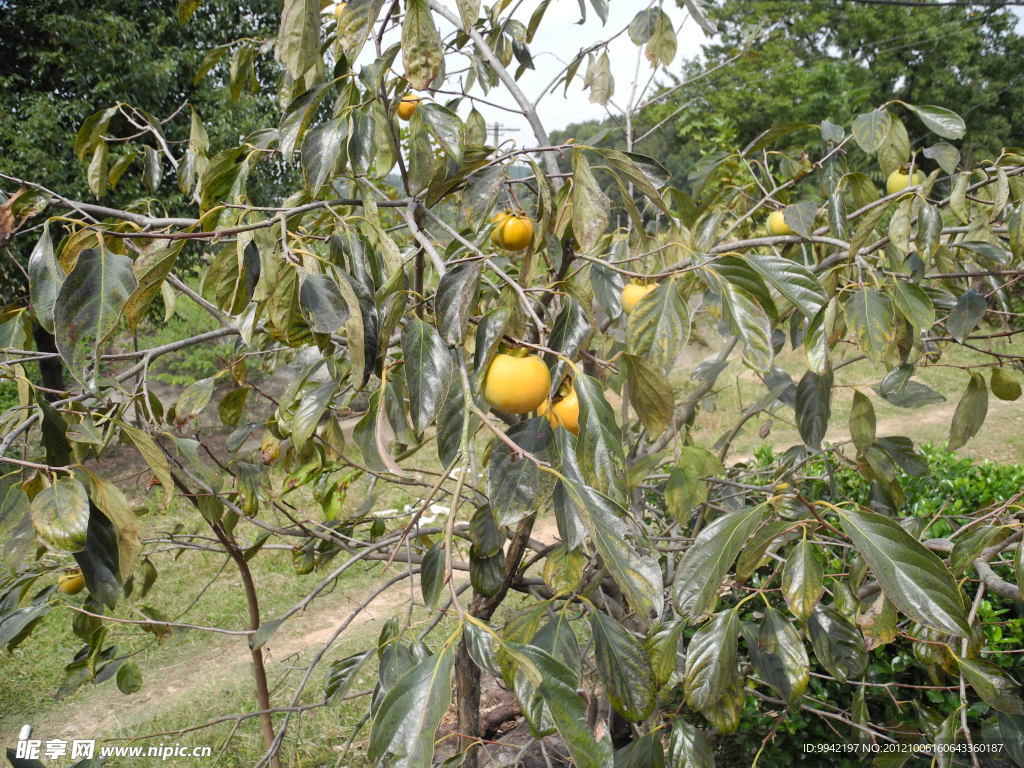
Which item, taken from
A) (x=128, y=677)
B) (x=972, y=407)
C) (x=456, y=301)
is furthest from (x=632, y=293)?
(x=128, y=677)

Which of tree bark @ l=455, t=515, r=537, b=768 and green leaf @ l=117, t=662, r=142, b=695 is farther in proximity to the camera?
green leaf @ l=117, t=662, r=142, b=695

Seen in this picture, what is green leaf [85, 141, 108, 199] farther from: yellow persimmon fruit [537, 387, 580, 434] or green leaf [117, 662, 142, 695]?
yellow persimmon fruit [537, 387, 580, 434]

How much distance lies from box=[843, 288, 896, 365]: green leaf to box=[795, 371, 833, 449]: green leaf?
0.35 m

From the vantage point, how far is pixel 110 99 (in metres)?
5.44

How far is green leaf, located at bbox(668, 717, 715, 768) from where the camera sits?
115 centimetres

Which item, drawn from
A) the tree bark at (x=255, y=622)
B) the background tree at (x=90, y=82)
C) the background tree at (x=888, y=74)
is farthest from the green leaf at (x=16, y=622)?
the background tree at (x=888, y=74)

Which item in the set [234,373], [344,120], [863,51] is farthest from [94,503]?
[863,51]

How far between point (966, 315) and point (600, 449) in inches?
45.3

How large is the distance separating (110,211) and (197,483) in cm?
48

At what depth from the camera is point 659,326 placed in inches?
32.9

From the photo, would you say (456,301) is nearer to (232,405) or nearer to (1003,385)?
(232,405)

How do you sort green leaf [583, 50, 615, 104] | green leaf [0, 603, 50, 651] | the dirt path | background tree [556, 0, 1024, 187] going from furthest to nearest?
background tree [556, 0, 1024, 187]
the dirt path
green leaf [583, 50, 615, 104]
green leaf [0, 603, 50, 651]

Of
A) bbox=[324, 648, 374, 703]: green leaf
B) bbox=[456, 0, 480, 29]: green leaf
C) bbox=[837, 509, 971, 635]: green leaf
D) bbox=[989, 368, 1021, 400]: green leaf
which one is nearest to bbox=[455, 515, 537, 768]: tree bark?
bbox=[324, 648, 374, 703]: green leaf

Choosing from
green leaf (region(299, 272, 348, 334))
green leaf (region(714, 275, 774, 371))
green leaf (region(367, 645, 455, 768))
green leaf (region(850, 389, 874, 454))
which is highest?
green leaf (region(299, 272, 348, 334))
